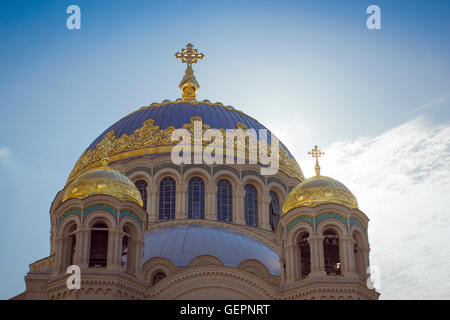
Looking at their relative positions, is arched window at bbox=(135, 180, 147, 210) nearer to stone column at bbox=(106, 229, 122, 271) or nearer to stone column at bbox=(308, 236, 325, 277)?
stone column at bbox=(106, 229, 122, 271)

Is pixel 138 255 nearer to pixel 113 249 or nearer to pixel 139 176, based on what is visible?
pixel 113 249

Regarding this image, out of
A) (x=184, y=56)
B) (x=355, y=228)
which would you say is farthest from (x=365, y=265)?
(x=184, y=56)

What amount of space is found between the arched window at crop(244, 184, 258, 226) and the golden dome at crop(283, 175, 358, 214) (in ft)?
19.0

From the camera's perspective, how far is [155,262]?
26047mm

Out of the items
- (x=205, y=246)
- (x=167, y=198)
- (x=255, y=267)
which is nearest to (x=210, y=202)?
(x=167, y=198)

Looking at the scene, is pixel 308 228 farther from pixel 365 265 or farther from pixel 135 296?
pixel 135 296

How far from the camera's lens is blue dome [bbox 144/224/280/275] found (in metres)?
26.7

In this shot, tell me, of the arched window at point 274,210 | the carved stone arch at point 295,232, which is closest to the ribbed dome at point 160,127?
the arched window at point 274,210

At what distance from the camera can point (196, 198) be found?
31219 mm

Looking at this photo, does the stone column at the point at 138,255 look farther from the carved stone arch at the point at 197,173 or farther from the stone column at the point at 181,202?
the carved stone arch at the point at 197,173

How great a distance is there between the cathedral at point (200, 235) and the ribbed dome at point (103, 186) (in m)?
0.03

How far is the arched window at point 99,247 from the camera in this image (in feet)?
80.6

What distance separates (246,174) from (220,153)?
1249 mm

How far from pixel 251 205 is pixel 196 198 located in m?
2.11
